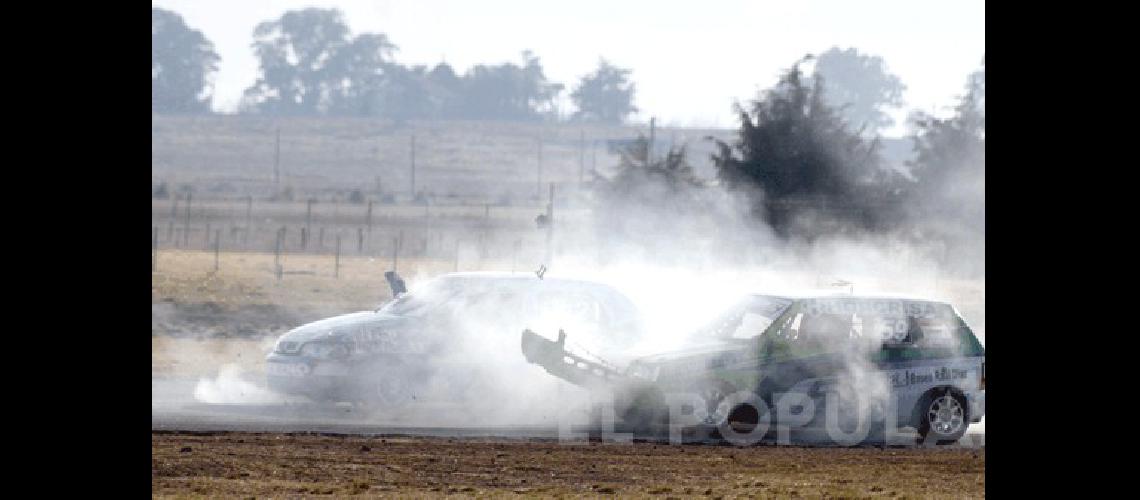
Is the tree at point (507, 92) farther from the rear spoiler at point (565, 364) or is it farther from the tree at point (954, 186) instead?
the rear spoiler at point (565, 364)

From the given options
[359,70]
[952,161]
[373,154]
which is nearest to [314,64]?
[359,70]

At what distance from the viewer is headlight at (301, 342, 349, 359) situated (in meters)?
19.1

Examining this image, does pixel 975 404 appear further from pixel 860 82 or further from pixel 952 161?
pixel 860 82

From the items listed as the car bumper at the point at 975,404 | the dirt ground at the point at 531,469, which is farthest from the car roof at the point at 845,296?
the dirt ground at the point at 531,469

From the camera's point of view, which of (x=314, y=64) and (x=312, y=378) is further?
(x=314, y=64)

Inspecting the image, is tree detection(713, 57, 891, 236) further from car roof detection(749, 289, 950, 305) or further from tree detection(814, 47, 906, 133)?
tree detection(814, 47, 906, 133)

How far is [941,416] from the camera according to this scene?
56.4 ft

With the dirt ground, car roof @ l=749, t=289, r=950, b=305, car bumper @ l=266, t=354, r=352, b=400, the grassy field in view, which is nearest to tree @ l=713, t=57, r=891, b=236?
car bumper @ l=266, t=354, r=352, b=400

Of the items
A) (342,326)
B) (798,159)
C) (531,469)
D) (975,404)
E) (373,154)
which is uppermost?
(373,154)

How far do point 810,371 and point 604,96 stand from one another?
142 meters

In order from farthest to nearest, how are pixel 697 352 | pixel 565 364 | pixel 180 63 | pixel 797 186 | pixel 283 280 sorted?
pixel 180 63 < pixel 797 186 < pixel 283 280 < pixel 565 364 < pixel 697 352

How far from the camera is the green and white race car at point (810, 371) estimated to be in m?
16.7

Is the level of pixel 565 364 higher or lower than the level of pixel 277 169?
lower
